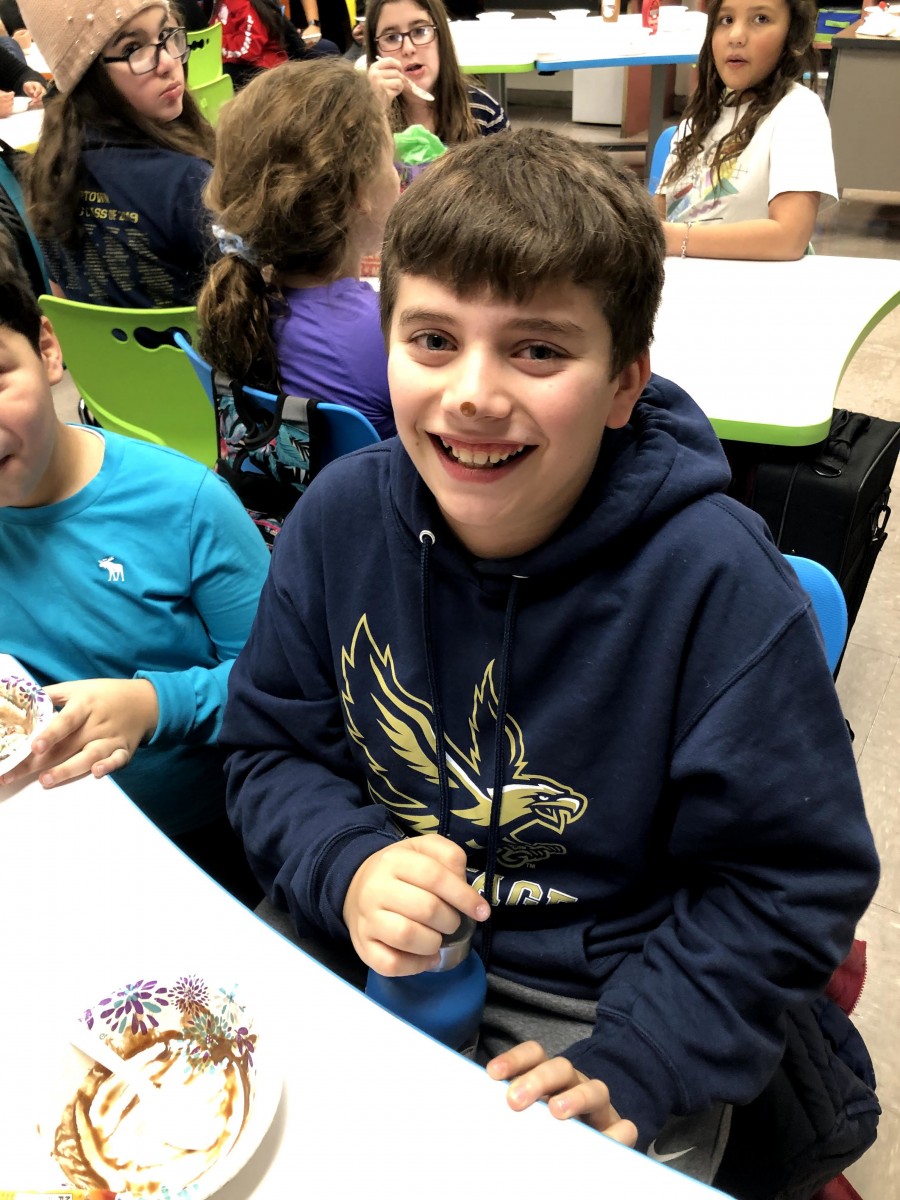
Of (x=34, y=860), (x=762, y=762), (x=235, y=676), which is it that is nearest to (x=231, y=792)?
(x=235, y=676)

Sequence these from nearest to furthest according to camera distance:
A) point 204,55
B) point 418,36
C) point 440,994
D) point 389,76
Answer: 1. point 440,994
2. point 389,76
3. point 418,36
4. point 204,55

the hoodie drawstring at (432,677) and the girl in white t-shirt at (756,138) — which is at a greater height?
the girl in white t-shirt at (756,138)

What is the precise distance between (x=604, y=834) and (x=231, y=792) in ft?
1.31

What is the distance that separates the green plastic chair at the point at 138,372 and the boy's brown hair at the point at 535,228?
1119mm

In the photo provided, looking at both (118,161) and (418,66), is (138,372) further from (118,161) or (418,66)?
(418,66)

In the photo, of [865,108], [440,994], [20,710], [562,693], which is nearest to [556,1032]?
[440,994]

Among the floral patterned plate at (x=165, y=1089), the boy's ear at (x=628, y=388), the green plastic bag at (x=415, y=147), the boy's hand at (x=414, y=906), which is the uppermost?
the green plastic bag at (x=415, y=147)

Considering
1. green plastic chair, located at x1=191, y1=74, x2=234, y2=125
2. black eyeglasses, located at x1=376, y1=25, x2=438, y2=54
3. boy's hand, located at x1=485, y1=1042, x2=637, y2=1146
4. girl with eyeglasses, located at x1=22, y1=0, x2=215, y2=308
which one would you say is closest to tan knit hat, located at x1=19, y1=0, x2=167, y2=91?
girl with eyeglasses, located at x1=22, y1=0, x2=215, y2=308

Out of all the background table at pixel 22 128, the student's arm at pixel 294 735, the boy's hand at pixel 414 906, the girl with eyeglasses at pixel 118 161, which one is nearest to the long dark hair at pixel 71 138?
the girl with eyeglasses at pixel 118 161

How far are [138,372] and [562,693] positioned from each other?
1.42 meters

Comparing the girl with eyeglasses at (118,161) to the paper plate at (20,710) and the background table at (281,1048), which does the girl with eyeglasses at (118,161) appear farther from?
the background table at (281,1048)

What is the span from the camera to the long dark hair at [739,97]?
2.15 metres

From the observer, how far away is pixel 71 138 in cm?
220

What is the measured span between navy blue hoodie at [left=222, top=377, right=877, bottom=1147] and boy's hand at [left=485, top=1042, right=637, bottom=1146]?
0.17 feet
